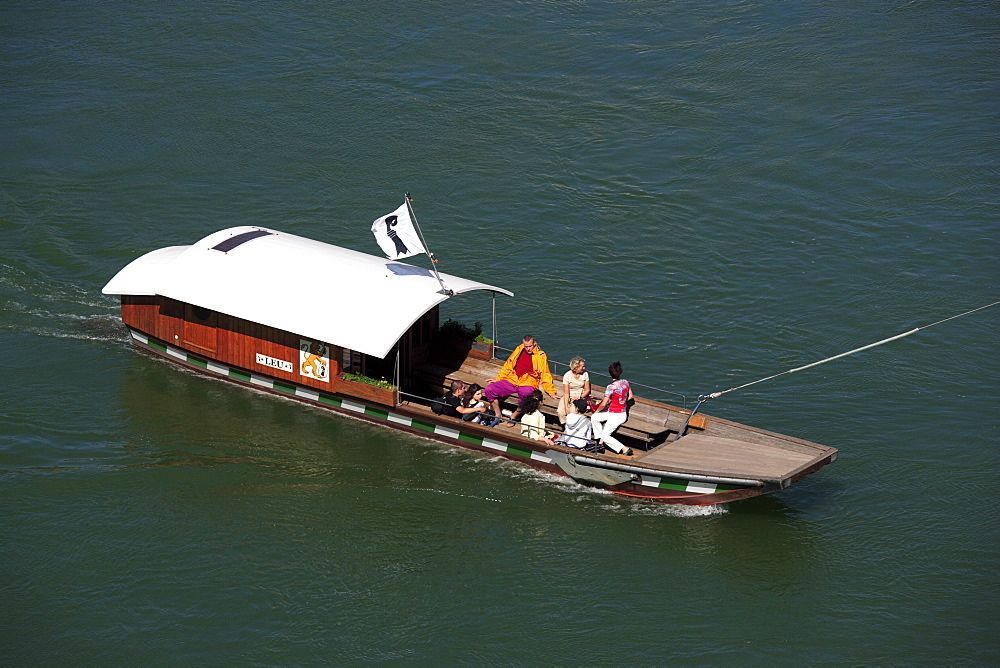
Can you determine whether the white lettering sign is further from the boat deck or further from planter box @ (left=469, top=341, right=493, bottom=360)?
the boat deck

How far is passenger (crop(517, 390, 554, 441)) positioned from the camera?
2281cm

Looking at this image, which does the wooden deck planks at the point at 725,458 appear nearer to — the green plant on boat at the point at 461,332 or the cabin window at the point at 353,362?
the green plant on boat at the point at 461,332

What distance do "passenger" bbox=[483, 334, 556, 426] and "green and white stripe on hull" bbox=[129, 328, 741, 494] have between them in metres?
0.87

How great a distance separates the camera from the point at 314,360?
24797mm

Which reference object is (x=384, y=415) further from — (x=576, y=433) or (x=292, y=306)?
(x=576, y=433)

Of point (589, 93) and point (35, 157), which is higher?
point (589, 93)

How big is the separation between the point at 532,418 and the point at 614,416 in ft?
5.64

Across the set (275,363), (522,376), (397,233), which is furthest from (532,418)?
(275,363)

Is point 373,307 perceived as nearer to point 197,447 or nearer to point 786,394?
point 197,447

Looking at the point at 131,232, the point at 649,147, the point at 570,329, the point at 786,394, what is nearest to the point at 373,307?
the point at 570,329

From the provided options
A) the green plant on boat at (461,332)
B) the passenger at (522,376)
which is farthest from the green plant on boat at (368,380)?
the green plant on boat at (461,332)

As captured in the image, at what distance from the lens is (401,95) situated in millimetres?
40906

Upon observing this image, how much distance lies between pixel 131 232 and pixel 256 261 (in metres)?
9.70

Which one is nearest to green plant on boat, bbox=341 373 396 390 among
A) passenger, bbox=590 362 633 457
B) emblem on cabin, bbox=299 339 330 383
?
emblem on cabin, bbox=299 339 330 383
